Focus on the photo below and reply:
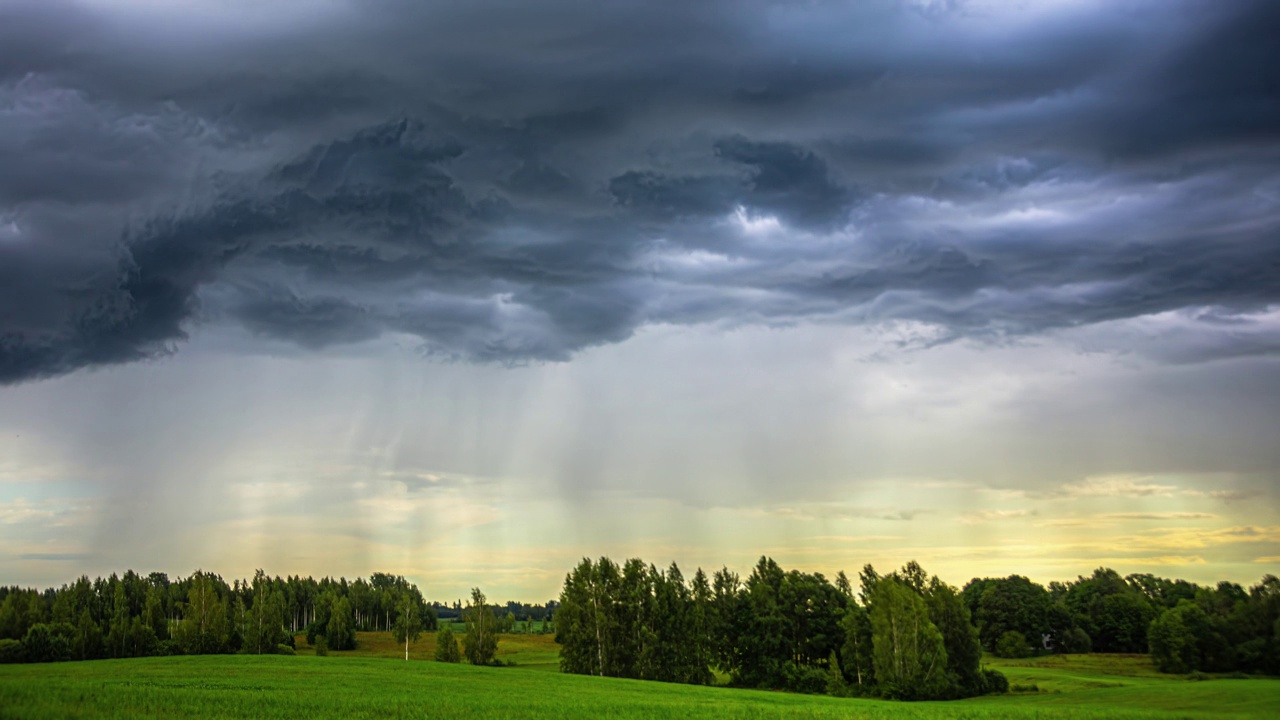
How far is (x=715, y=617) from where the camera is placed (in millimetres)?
113312

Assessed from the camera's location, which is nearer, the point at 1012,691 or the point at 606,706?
the point at 606,706

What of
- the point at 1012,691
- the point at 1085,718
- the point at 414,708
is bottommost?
the point at 1012,691

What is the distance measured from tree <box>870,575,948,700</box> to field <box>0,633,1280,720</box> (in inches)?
866

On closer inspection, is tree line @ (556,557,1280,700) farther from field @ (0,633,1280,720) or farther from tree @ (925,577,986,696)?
field @ (0,633,1280,720)

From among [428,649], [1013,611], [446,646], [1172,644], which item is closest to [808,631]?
[1172,644]

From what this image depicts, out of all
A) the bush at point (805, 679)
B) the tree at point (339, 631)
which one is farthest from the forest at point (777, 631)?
the tree at point (339, 631)

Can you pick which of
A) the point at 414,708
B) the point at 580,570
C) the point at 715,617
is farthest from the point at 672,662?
the point at 414,708

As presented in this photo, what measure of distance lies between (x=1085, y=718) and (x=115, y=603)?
545 feet

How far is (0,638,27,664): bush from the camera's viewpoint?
311ft

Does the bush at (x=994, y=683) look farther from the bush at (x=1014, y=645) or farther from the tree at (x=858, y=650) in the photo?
the bush at (x=1014, y=645)

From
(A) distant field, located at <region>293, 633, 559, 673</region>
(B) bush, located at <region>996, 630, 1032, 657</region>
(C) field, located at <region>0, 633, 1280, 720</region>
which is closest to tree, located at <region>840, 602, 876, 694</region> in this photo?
(C) field, located at <region>0, 633, 1280, 720</region>

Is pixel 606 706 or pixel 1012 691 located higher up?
pixel 606 706

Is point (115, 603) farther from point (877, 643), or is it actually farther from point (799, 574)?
point (877, 643)

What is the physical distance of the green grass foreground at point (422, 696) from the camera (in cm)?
3919
